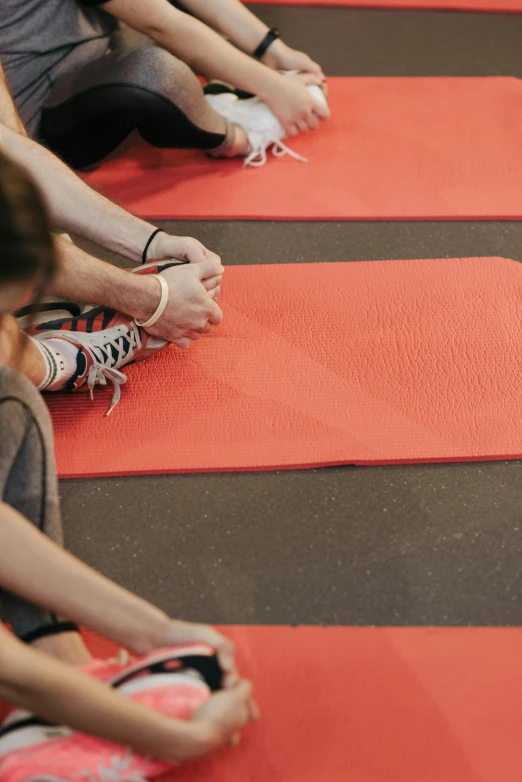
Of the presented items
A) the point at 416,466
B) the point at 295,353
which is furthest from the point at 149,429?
the point at 416,466

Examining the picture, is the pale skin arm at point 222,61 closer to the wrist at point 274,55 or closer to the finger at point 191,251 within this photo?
the wrist at point 274,55

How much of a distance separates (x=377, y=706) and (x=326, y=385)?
2.17 feet

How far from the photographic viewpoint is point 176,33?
2.12 meters

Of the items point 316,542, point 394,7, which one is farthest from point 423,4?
point 316,542

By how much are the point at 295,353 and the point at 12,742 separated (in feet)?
3.14

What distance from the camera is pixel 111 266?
1.59 m

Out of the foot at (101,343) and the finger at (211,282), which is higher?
the finger at (211,282)

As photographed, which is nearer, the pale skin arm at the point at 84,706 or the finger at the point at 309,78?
the pale skin arm at the point at 84,706

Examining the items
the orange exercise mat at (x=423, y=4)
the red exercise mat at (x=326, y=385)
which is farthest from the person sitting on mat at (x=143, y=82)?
the orange exercise mat at (x=423, y=4)

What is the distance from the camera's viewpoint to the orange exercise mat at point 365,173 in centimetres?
211

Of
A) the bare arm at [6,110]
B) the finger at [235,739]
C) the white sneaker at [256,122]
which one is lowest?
the finger at [235,739]

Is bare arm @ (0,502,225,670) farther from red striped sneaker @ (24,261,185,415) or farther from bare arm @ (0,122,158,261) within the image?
bare arm @ (0,122,158,261)

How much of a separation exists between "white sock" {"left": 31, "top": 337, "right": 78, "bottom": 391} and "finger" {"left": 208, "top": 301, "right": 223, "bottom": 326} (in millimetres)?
281

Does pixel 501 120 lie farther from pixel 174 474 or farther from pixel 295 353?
pixel 174 474
